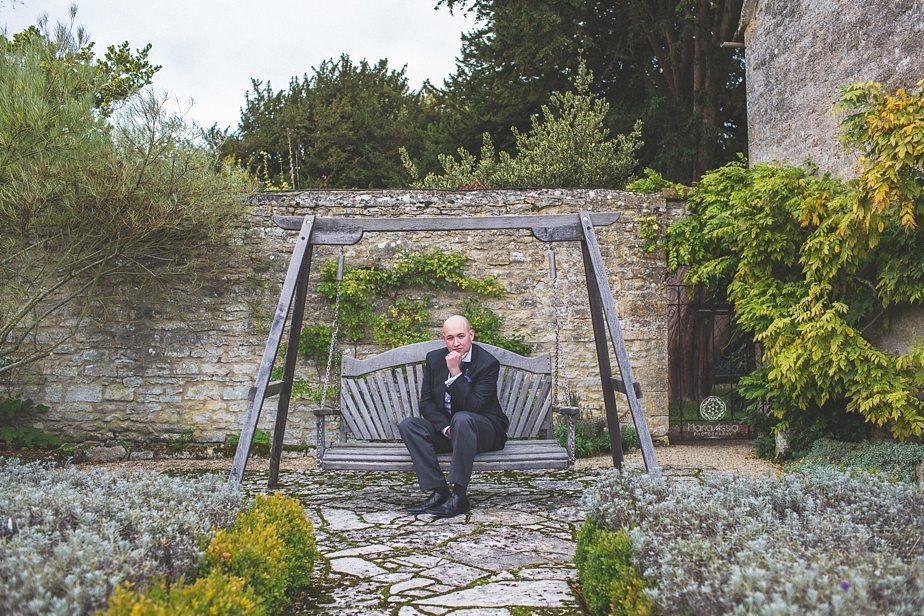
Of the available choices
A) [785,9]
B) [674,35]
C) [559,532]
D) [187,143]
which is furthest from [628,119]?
[559,532]

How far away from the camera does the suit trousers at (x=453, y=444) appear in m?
4.94

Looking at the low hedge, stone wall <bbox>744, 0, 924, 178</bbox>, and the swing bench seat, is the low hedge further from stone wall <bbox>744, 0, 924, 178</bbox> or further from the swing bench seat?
stone wall <bbox>744, 0, 924, 178</bbox>

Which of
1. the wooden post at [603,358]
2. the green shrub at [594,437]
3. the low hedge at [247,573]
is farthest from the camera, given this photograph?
the green shrub at [594,437]

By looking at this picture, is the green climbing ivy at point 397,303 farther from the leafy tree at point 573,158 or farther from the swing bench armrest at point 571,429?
the leafy tree at point 573,158

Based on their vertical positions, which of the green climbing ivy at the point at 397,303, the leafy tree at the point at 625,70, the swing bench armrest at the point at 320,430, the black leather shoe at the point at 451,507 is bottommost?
the black leather shoe at the point at 451,507

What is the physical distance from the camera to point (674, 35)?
42.3 ft

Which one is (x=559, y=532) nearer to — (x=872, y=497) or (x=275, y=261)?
(x=872, y=497)

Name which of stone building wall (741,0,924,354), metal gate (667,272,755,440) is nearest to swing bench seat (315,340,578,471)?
metal gate (667,272,755,440)

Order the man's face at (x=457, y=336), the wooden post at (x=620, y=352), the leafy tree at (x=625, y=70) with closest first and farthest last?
the wooden post at (x=620, y=352), the man's face at (x=457, y=336), the leafy tree at (x=625, y=70)

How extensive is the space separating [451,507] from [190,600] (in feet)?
9.44

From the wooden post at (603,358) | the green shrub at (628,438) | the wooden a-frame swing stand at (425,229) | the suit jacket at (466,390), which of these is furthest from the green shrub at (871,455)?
the suit jacket at (466,390)

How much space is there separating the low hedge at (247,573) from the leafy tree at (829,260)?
4.75 m

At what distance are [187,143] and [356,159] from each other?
35.1 ft

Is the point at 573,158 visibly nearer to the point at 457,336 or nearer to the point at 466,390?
the point at 457,336
